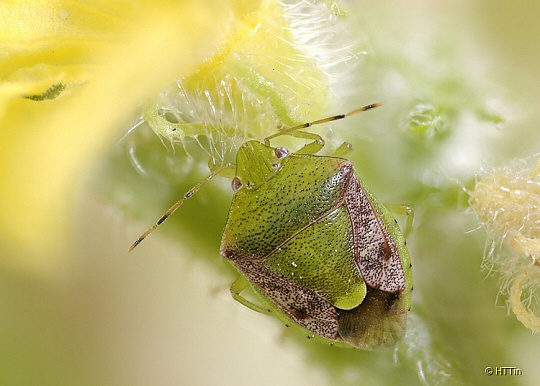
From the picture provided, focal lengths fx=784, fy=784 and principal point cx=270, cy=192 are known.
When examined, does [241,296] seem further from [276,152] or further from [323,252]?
[276,152]

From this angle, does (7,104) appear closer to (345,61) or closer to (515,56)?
(345,61)

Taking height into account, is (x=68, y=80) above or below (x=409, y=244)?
above

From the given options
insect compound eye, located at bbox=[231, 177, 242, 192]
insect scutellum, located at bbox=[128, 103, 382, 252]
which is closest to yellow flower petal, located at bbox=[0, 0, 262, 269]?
insect scutellum, located at bbox=[128, 103, 382, 252]

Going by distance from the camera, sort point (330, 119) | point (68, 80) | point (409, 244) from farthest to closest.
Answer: point (409, 244), point (330, 119), point (68, 80)

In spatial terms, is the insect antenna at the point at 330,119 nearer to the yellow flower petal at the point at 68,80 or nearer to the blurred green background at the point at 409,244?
the blurred green background at the point at 409,244

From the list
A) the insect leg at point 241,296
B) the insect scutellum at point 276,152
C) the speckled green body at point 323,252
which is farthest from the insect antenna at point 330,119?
the insect leg at point 241,296

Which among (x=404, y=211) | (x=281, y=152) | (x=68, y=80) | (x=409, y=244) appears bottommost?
→ (x=409, y=244)

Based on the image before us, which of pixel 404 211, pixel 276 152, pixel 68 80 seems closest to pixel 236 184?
pixel 276 152
